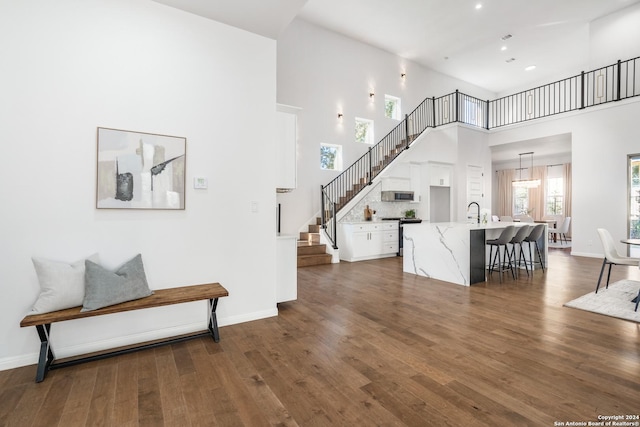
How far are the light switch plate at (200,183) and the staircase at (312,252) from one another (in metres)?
3.74

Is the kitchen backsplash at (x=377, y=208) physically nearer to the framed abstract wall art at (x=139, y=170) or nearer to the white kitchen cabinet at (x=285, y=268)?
the white kitchen cabinet at (x=285, y=268)

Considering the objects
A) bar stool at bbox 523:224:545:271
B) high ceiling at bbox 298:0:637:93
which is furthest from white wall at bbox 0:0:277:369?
high ceiling at bbox 298:0:637:93

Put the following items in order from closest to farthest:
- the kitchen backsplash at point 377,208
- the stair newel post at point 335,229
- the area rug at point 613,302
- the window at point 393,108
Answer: the area rug at point 613,302 → the stair newel post at point 335,229 → the kitchen backsplash at point 377,208 → the window at point 393,108

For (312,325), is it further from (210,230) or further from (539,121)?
(539,121)

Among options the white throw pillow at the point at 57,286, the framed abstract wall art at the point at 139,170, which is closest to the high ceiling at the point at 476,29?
the framed abstract wall art at the point at 139,170

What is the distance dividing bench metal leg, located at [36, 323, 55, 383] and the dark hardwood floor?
61 millimetres

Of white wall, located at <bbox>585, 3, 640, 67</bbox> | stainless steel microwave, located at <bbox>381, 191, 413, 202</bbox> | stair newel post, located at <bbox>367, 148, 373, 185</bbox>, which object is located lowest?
stainless steel microwave, located at <bbox>381, 191, 413, 202</bbox>

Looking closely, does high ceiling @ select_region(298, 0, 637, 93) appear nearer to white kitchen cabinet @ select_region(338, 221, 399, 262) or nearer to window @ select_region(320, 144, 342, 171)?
window @ select_region(320, 144, 342, 171)

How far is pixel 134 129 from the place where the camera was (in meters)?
2.78

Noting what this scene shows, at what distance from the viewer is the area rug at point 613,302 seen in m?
3.43

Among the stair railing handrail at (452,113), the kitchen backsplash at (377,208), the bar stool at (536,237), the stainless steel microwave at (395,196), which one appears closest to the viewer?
the bar stool at (536,237)

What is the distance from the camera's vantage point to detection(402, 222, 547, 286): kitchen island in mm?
4805

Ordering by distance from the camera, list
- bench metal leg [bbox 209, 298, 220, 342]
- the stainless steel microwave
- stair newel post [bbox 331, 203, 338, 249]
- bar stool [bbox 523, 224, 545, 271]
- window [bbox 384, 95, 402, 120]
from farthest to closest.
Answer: window [bbox 384, 95, 402, 120] → the stainless steel microwave → stair newel post [bbox 331, 203, 338, 249] → bar stool [bbox 523, 224, 545, 271] → bench metal leg [bbox 209, 298, 220, 342]

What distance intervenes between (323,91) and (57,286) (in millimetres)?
7618
